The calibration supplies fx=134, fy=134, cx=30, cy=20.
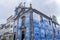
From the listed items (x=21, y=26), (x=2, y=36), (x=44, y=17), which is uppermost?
(x=44, y=17)

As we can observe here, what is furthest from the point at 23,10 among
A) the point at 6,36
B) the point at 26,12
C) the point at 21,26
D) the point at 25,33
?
the point at 6,36

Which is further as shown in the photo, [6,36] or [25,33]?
[6,36]

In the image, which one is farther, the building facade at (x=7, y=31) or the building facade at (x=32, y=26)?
the building facade at (x=7, y=31)

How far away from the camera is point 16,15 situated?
2819 centimetres

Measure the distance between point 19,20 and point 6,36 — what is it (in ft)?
24.5

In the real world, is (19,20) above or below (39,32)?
above

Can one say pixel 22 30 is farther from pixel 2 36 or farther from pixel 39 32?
pixel 2 36

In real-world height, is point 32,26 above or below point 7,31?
above

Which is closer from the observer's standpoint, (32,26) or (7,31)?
(32,26)

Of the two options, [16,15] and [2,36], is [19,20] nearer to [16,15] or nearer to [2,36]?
[16,15]

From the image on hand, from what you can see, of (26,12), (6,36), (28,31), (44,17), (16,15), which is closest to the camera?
(28,31)

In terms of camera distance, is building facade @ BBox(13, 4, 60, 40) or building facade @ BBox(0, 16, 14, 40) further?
building facade @ BBox(0, 16, 14, 40)

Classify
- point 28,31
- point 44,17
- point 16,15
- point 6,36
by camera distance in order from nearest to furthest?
point 28,31 < point 44,17 < point 16,15 < point 6,36

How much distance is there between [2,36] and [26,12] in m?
11.8
